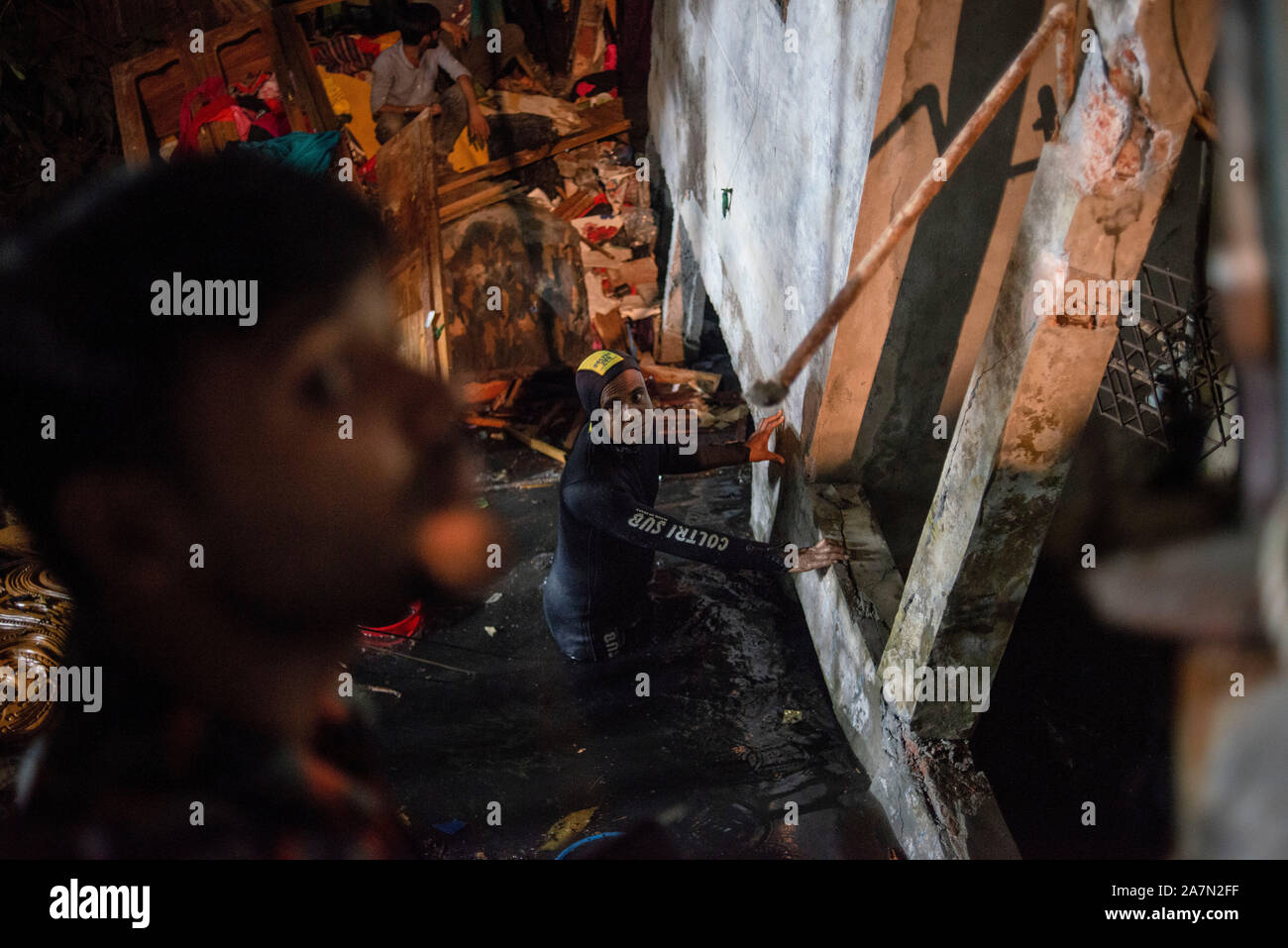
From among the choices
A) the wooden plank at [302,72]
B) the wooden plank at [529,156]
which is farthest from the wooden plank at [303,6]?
the wooden plank at [529,156]

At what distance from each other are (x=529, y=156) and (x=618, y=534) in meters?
8.19

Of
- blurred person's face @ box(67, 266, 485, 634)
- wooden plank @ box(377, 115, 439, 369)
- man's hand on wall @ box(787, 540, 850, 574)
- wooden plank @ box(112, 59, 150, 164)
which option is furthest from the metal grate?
wooden plank @ box(112, 59, 150, 164)

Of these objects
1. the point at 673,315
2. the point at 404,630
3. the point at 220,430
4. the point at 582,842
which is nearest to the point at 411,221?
the point at 673,315

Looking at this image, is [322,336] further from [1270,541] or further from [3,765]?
[3,765]

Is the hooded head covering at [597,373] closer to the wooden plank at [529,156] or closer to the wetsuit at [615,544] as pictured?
the wetsuit at [615,544]

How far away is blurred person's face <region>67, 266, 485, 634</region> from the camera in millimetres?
699

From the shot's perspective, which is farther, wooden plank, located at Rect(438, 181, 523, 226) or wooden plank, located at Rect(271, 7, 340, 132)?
wooden plank, located at Rect(271, 7, 340, 132)

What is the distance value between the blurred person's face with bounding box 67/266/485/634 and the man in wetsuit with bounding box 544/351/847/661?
3438 mm

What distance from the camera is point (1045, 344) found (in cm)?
244

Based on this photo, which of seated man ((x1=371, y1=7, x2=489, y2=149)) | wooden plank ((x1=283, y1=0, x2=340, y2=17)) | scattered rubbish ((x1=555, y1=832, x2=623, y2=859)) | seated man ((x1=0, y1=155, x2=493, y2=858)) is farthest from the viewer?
wooden plank ((x1=283, y1=0, x2=340, y2=17))

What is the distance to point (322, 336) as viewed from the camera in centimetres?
72

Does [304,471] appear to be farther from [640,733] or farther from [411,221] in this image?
[411,221]

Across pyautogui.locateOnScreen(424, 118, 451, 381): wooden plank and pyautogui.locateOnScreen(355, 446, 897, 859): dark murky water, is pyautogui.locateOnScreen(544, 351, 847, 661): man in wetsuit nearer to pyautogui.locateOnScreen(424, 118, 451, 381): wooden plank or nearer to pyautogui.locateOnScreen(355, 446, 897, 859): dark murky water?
pyautogui.locateOnScreen(355, 446, 897, 859): dark murky water

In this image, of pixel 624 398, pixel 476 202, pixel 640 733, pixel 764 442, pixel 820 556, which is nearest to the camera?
pixel 820 556
